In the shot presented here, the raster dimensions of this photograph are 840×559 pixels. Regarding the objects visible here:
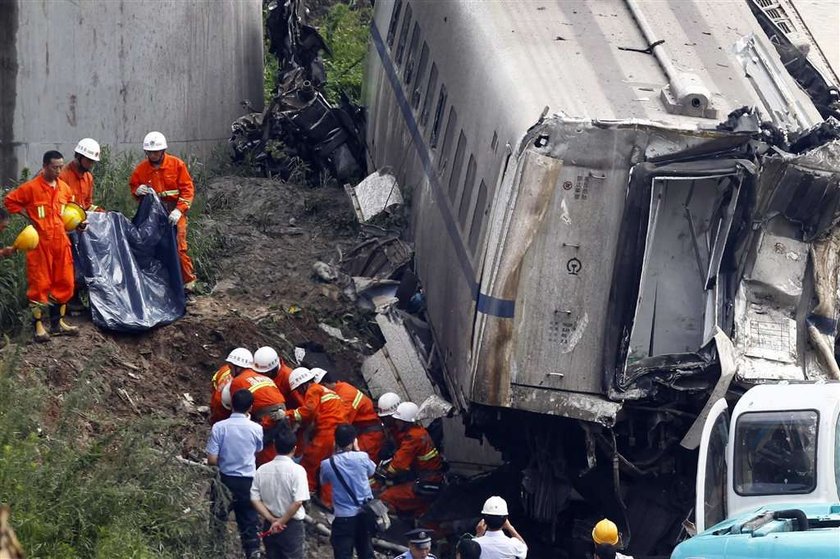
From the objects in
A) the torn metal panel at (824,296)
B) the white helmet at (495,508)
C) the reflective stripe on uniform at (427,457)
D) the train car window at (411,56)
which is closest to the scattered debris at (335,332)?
the reflective stripe on uniform at (427,457)

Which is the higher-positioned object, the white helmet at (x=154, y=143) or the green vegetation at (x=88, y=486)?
the white helmet at (x=154, y=143)

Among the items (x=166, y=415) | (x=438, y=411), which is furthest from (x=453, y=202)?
(x=166, y=415)

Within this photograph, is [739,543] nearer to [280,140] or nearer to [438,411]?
[438,411]

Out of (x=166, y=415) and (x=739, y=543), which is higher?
(x=739, y=543)

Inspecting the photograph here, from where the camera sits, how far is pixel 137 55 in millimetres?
16938

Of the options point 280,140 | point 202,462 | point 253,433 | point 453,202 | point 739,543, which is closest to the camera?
point 739,543

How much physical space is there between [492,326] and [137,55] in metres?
7.31

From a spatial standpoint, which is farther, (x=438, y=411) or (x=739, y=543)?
(x=438, y=411)

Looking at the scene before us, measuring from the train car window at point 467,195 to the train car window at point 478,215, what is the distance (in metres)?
0.28

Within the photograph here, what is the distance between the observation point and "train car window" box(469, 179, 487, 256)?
38.6 feet

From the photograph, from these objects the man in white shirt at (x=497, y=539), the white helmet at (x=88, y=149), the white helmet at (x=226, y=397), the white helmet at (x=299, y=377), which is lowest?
the white helmet at (x=299, y=377)

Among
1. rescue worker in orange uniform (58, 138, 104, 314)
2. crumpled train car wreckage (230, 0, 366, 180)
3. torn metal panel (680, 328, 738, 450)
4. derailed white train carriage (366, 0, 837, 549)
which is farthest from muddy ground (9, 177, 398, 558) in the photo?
torn metal panel (680, 328, 738, 450)

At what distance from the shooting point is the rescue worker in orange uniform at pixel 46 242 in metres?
12.2

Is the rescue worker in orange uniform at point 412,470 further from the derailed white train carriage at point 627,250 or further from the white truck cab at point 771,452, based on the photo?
the white truck cab at point 771,452
